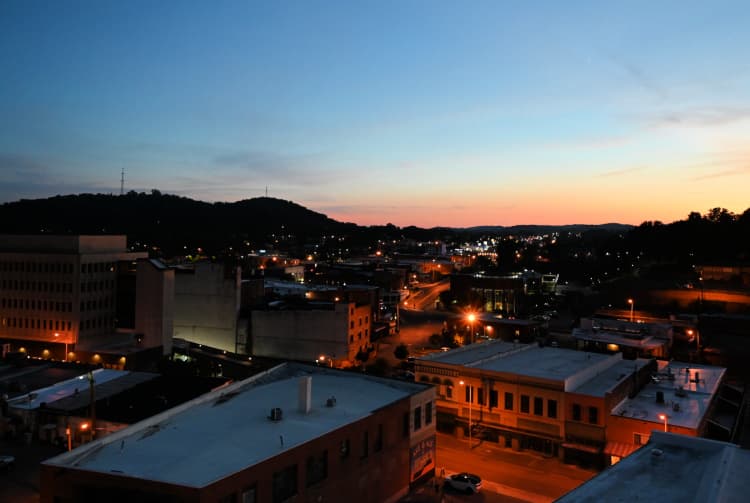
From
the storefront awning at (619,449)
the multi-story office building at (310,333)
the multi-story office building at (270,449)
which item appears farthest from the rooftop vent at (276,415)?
the multi-story office building at (310,333)

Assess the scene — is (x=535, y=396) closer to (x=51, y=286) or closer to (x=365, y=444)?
(x=365, y=444)

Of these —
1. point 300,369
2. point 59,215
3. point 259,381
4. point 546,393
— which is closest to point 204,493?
point 259,381

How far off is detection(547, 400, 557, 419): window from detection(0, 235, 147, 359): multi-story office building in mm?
37541

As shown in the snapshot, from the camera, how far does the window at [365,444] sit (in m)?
18.8

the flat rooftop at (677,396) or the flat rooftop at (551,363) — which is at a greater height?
the flat rooftop at (551,363)

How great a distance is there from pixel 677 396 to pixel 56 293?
4572 centimetres

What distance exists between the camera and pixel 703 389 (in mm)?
30203

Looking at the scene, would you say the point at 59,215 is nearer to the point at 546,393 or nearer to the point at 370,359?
the point at 370,359

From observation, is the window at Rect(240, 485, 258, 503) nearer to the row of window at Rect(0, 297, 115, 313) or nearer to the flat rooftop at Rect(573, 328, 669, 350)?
the flat rooftop at Rect(573, 328, 669, 350)

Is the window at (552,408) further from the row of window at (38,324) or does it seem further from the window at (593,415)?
the row of window at (38,324)

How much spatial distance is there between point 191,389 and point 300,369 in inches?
230

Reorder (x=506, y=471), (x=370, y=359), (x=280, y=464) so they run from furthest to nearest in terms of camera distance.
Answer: (x=370, y=359)
(x=506, y=471)
(x=280, y=464)

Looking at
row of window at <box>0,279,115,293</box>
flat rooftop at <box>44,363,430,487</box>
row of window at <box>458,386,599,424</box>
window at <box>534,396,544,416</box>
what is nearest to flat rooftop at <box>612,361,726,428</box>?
row of window at <box>458,386,599,424</box>

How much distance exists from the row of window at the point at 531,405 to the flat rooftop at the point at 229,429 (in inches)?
262
